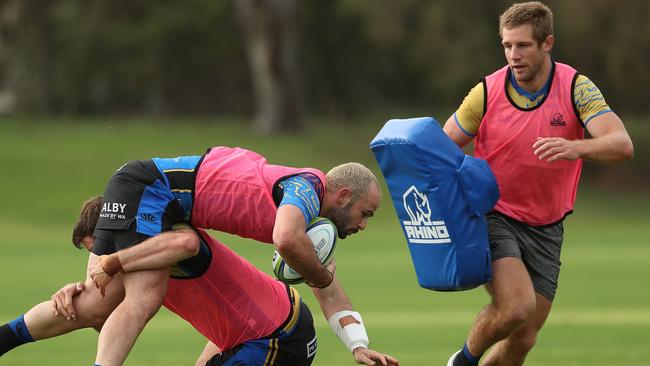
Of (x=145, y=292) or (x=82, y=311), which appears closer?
(x=145, y=292)

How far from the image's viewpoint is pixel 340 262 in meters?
19.9

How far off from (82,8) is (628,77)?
108 feet

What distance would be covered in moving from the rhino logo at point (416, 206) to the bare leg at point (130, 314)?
1.49 meters

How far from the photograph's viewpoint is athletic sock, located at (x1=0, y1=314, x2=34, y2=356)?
6738 mm

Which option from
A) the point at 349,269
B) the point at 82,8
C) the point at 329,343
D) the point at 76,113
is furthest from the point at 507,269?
the point at 76,113

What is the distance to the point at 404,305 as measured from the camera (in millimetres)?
14312

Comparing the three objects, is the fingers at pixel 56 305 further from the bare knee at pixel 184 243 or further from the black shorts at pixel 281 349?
the black shorts at pixel 281 349

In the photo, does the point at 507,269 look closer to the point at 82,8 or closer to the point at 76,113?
the point at 82,8

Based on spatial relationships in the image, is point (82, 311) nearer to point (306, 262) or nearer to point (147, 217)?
point (147, 217)

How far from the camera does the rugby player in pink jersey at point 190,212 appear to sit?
6.39 meters

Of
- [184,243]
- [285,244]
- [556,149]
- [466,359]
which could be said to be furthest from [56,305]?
[556,149]

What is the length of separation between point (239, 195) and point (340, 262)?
13.4 m

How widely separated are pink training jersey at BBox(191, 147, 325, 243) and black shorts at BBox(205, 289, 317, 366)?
22.4 inches

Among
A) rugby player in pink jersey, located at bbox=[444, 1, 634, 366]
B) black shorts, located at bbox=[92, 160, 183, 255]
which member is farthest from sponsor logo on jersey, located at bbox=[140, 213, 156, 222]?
rugby player in pink jersey, located at bbox=[444, 1, 634, 366]
